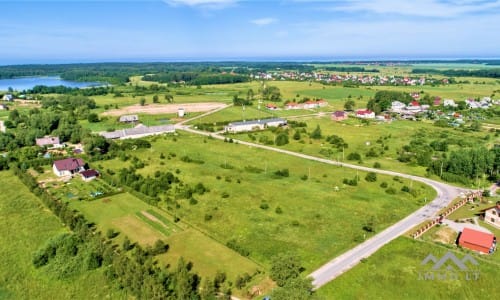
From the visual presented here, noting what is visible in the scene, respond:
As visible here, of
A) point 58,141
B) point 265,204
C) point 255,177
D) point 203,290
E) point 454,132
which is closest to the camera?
point 203,290

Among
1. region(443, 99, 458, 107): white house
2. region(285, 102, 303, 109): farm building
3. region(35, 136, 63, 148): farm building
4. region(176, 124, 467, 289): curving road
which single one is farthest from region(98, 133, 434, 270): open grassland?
region(443, 99, 458, 107): white house

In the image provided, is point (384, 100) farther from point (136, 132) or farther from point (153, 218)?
point (153, 218)

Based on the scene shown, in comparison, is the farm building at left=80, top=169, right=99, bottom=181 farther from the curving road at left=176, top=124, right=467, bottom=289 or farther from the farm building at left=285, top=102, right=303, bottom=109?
the farm building at left=285, top=102, right=303, bottom=109

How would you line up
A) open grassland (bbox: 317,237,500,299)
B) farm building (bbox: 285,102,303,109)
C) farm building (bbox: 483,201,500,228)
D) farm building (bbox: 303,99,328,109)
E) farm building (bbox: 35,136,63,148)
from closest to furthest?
1. open grassland (bbox: 317,237,500,299)
2. farm building (bbox: 483,201,500,228)
3. farm building (bbox: 35,136,63,148)
4. farm building (bbox: 285,102,303,109)
5. farm building (bbox: 303,99,328,109)

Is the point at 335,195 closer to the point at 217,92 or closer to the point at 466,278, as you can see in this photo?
the point at 466,278

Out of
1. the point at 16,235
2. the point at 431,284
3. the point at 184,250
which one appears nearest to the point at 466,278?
the point at 431,284

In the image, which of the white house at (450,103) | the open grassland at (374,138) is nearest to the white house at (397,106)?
the white house at (450,103)
